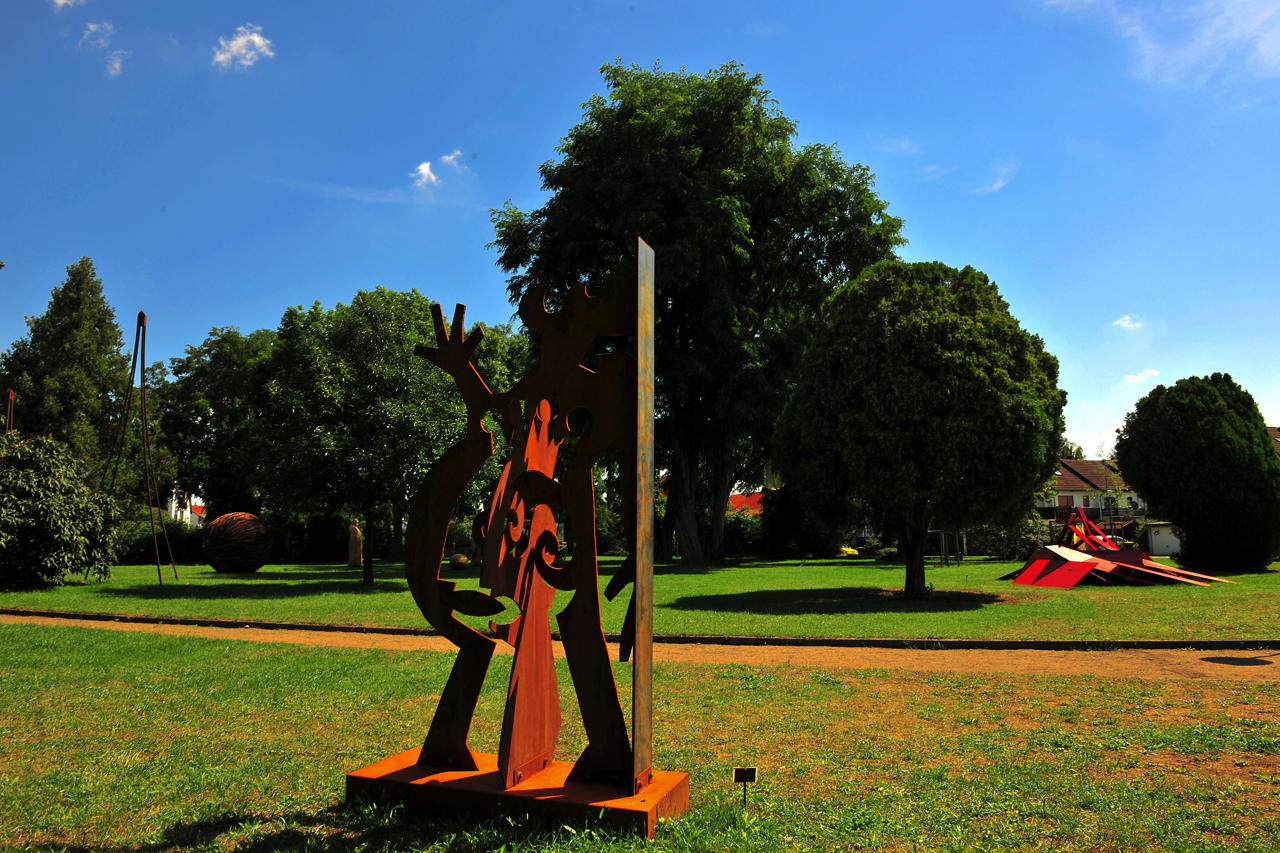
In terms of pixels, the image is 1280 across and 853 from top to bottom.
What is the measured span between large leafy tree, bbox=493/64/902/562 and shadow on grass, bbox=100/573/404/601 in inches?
463

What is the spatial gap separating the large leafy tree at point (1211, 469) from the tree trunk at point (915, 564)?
39.6 feet

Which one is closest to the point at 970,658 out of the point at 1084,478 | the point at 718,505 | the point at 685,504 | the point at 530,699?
the point at 530,699

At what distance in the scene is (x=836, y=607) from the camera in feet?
51.0

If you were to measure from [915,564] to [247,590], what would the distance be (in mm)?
15826

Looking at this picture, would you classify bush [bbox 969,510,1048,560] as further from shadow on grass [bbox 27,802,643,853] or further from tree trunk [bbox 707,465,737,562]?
shadow on grass [bbox 27,802,643,853]

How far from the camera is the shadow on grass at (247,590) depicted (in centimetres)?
1833

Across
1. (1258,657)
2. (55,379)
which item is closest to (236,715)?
(1258,657)

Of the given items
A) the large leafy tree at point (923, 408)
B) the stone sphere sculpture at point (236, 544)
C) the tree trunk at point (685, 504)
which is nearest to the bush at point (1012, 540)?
the tree trunk at point (685, 504)

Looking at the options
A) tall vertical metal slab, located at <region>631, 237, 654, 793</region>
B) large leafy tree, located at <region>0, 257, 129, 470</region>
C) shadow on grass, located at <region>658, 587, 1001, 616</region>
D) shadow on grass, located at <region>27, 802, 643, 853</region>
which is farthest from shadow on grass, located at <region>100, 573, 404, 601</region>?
large leafy tree, located at <region>0, 257, 129, 470</region>

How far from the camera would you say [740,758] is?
5465 mm

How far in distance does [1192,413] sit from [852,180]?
43.0 feet

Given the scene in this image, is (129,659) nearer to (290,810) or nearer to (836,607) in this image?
(290,810)

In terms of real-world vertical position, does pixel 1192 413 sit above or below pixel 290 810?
above

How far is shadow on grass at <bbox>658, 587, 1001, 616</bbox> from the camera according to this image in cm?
1518
